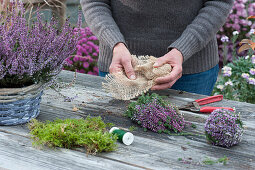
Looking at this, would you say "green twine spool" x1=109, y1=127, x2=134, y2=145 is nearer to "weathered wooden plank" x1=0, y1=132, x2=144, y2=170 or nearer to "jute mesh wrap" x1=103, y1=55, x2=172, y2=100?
"weathered wooden plank" x1=0, y1=132, x2=144, y2=170

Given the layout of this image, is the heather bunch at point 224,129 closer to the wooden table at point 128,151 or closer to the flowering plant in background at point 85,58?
the wooden table at point 128,151

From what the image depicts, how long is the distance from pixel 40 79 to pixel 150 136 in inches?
19.5

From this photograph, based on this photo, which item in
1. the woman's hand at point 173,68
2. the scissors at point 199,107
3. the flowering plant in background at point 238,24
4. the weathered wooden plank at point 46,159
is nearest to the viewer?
the weathered wooden plank at point 46,159

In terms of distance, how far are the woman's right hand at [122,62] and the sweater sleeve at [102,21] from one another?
88 millimetres

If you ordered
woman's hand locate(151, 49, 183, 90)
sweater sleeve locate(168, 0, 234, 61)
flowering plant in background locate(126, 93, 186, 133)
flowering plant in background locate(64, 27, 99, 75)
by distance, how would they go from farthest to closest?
flowering plant in background locate(64, 27, 99, 75) < sweater sleeve locate(168, 0, 234, 61) < woman's hand locate(151, 49, 183, 90) < flowering plant in background locate(126, 93, 186, 133)

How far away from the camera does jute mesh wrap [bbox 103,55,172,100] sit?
1602 millimetres

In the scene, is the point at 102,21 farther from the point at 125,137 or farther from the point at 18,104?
the point at 125,137

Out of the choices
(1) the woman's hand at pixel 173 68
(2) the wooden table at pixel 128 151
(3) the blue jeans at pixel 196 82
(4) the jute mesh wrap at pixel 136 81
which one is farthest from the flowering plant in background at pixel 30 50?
(3) the blue jeans at pixel 196 82

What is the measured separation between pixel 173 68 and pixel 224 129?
0.65 m

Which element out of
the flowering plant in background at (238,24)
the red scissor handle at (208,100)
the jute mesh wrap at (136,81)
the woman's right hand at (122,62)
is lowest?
the red scissor handle at (208,100)

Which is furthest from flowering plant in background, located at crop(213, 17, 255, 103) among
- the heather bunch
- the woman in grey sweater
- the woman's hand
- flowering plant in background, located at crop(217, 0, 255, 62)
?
flowering plant in background, located at crop(217, 0, 255, 62)

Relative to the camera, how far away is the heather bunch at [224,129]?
1.15 m

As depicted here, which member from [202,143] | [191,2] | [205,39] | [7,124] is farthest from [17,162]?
[191,2]

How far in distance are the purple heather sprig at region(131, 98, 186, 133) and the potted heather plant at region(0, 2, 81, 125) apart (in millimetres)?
397
